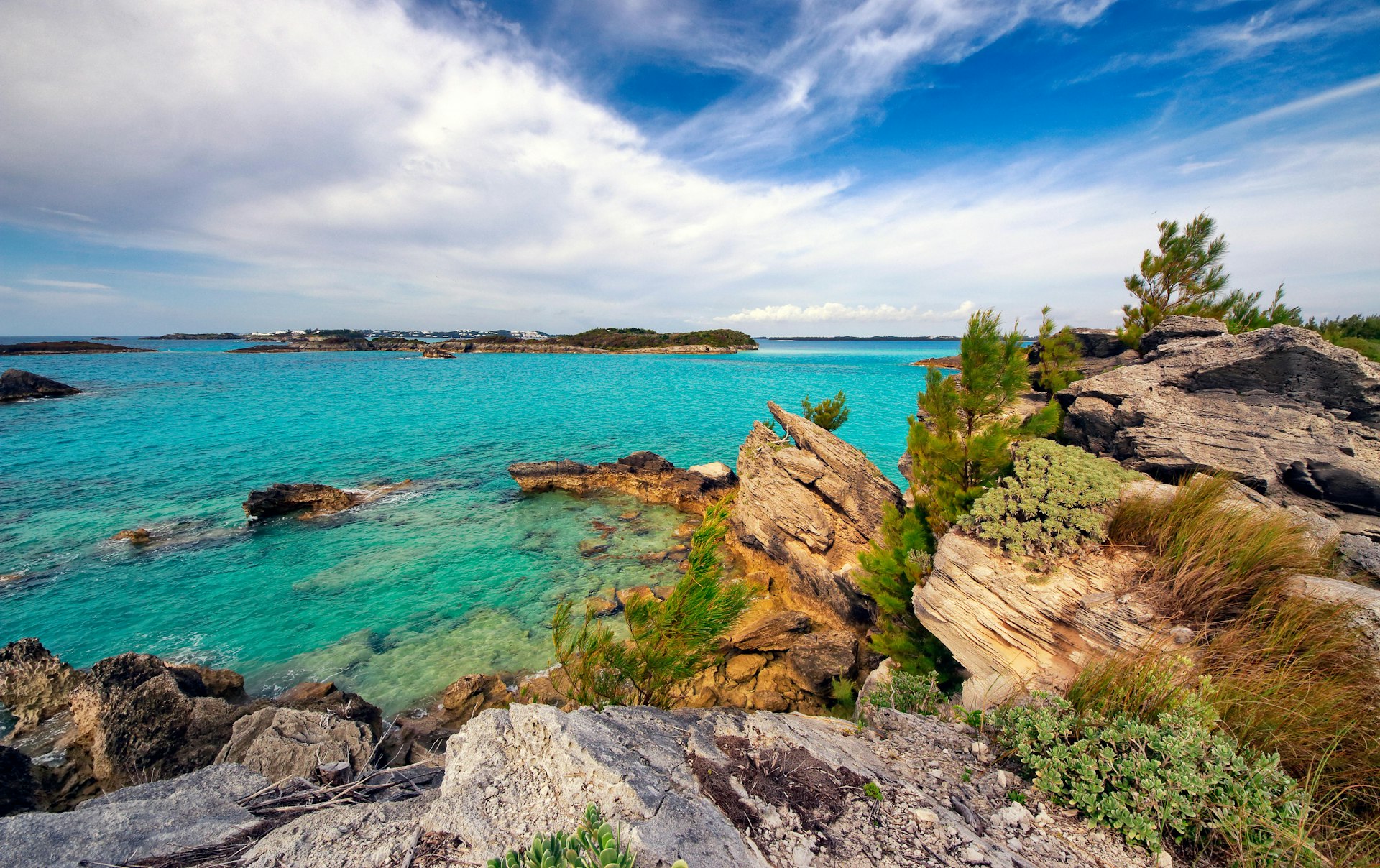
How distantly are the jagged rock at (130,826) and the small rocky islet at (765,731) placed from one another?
27 mm

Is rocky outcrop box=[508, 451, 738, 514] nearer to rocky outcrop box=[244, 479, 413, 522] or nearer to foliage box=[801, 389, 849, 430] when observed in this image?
foliage box=[801, 389, 849, 430]

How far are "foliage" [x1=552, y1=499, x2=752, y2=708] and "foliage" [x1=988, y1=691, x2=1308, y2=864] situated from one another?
353 cm

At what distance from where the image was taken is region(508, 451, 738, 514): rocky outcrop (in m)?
23.1

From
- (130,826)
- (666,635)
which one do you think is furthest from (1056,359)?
(130,826)

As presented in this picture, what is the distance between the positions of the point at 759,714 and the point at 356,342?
20351 cm

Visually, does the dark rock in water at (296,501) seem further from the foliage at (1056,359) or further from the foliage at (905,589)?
the foliage at (1056,359)

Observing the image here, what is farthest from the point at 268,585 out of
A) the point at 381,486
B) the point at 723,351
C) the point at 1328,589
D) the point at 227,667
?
the point at 723,351

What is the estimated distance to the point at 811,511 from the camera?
16.1 metres

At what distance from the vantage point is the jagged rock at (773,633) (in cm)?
1169

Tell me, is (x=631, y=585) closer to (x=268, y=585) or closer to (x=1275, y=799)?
(x=268, y=585)

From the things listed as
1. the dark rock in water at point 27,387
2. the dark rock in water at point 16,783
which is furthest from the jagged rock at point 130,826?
the dark rock in water at point 27,387

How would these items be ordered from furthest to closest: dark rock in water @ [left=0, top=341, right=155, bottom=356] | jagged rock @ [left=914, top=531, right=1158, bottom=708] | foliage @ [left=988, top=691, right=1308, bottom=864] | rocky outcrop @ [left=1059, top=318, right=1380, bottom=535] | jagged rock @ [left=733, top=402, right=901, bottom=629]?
dark rock in water @ [left=0, top=341, right=155, bottom=356]
jagged rock @ [left=733, top=402, right=901, bottom=629]
rocky outcrop @ [left=1059, top=318, right=1380, bottom=535]
jagged rock @ [left=914, top=531, right=1158, bottom=708]
foliage @ [left=988, top=691, right=1308, bottom=864]

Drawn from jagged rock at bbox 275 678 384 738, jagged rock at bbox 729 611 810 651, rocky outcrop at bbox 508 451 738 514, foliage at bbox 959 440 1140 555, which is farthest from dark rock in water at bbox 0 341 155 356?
foliage at bbox 959 440 1140 555

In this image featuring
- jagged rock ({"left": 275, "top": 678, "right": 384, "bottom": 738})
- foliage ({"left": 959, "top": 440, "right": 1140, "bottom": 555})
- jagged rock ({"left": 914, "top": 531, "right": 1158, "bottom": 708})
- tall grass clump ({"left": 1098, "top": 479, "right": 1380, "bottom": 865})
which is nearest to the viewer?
tall grass clump ({"left": 1098, "top": 479, "right": 1380, "bottom": 865})
